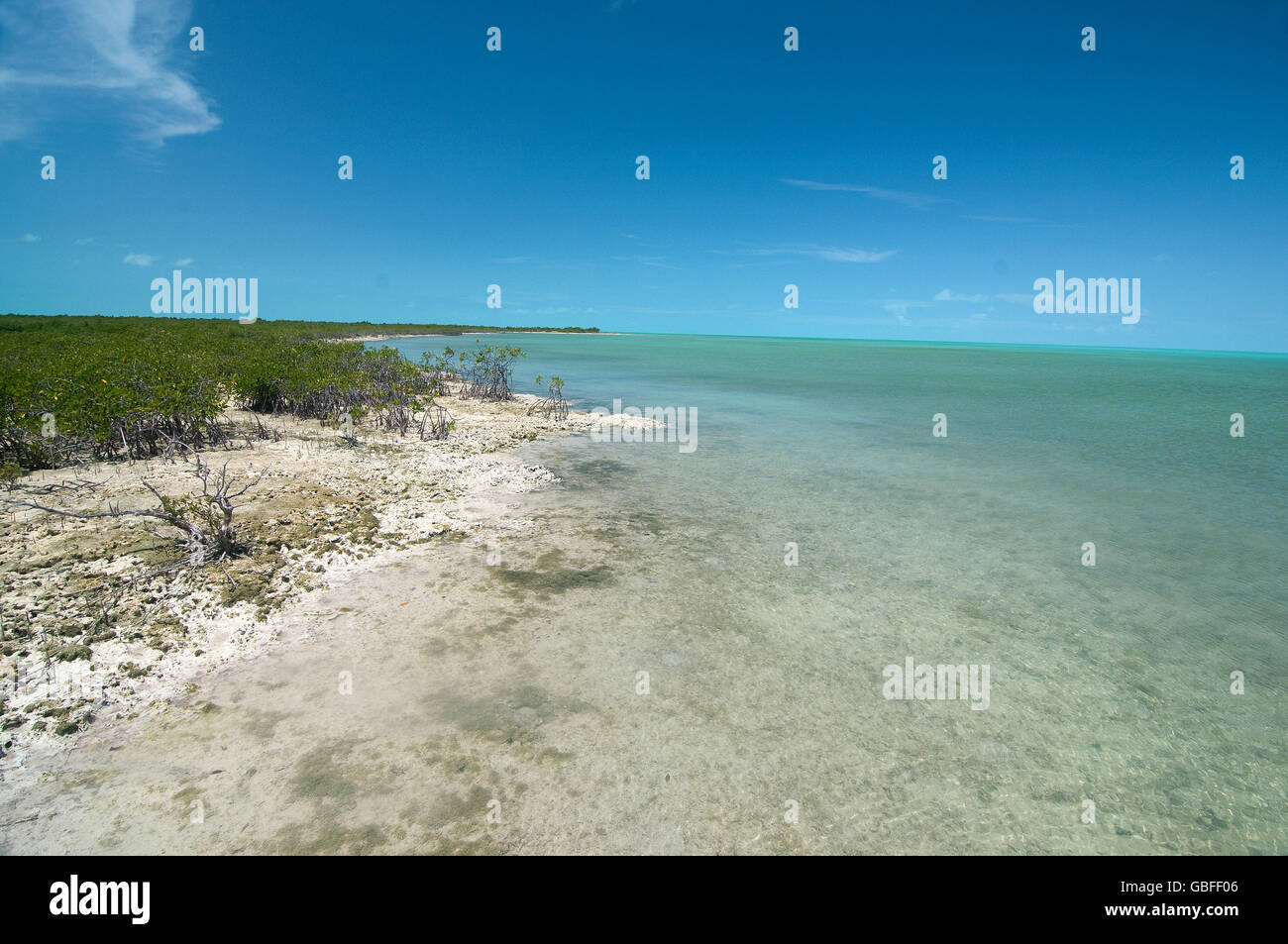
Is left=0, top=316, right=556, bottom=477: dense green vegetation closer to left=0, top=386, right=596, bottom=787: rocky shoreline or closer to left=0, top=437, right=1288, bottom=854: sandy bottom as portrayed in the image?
left=0, top=386, right=596, bottom=787: rocky shoreline

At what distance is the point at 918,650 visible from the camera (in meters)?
6.21

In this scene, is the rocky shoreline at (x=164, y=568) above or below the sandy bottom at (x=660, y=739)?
above

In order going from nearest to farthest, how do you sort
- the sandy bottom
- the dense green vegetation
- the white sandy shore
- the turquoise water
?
the sandy bottom, the turquoise water, the white sandy shore, the dense green vegetation

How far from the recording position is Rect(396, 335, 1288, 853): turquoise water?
410 centimetres

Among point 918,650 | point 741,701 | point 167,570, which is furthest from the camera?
point 167,570

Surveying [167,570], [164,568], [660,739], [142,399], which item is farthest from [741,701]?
[142,399]

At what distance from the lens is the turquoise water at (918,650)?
4.10 m

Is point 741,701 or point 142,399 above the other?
point 142,399

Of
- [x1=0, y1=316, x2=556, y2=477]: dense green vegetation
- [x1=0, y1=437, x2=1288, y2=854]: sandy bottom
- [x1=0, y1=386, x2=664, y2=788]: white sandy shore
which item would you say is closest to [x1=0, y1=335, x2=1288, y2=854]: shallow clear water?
[x1=0, y1=437, x2=1288, y2=854]: sandy bottom

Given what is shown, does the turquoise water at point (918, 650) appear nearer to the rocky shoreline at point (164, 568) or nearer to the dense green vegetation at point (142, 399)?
the rocky shoreline at point (164, 568)

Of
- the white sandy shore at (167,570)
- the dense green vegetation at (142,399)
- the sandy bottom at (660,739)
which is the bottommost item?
the sandy bottom at (660,739)

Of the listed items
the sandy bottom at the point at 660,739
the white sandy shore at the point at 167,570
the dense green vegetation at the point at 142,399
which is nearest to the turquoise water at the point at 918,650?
the sandy bottom at the point at 660,739

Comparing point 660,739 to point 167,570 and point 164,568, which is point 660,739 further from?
point 164,568
